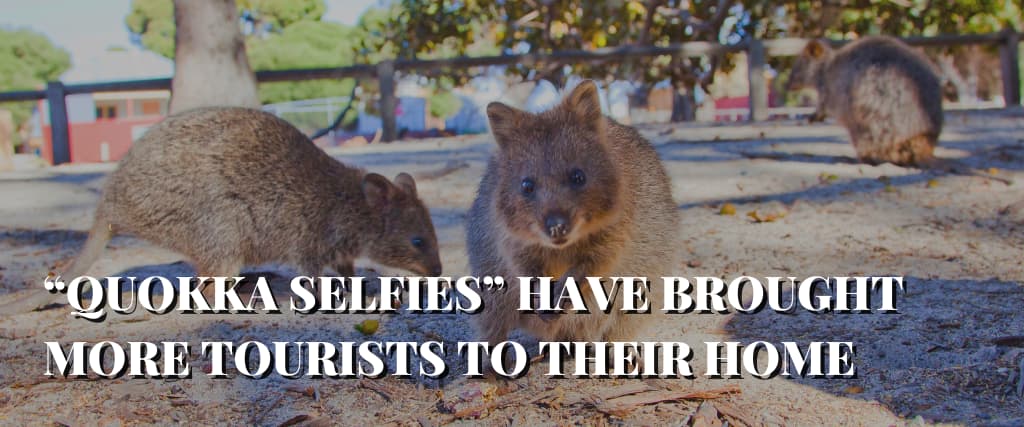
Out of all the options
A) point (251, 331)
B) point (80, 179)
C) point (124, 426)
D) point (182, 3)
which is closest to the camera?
point (124, 426)

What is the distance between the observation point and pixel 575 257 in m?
2.82

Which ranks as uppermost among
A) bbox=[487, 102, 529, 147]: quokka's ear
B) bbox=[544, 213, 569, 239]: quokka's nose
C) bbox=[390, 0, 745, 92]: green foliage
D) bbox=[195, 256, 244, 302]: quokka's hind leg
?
bbox=[390, 0, 745, 92]: green foliage

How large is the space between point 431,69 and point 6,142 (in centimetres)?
561

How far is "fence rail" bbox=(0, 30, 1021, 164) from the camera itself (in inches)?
446

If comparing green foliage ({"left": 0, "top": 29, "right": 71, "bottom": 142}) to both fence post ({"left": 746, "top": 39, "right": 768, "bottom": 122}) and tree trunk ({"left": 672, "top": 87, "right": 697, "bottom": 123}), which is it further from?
fence post ({"left": 746, "top": 39, "right": 768, "bottom": 122})

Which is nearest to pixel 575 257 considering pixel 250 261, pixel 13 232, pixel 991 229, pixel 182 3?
pixel 250 261

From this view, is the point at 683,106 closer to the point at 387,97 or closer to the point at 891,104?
the point at 387,97

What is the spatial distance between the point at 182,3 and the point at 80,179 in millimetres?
2130

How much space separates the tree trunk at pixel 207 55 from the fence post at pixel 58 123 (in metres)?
2.91

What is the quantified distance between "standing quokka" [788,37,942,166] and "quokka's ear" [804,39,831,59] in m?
1.42

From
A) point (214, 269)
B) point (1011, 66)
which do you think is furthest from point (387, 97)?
point (1011, 66)

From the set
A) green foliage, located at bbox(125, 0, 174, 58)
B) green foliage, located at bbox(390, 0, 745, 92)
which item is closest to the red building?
green foliage, located at bbox(125, 0, 174, 58)

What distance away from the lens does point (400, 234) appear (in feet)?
15.1

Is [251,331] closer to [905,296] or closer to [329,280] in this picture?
[329,280]
